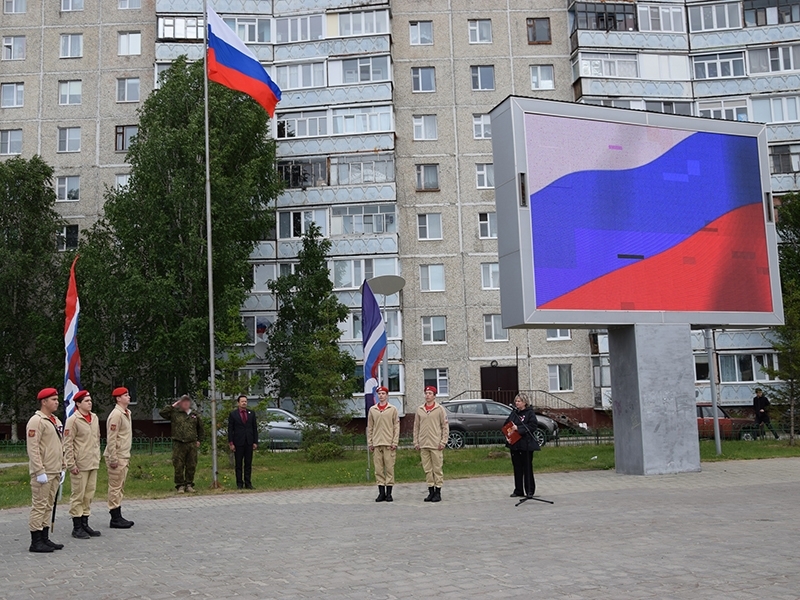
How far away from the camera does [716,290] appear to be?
1994 centimetres

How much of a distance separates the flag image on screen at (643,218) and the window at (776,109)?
27314 millimetres

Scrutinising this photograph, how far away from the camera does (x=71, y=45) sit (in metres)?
48.2

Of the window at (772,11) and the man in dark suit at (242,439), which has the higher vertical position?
the window at (772,11)

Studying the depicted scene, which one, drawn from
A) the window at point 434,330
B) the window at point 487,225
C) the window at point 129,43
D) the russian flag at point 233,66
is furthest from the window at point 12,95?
the russian flag at point 233,66

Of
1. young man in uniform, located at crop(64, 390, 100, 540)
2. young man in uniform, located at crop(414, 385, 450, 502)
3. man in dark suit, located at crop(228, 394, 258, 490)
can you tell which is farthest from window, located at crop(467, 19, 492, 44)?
young man in uniform, located at crop(64, 390, 100, 540)

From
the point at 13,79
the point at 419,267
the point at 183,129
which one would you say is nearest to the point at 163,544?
the point at 183,129

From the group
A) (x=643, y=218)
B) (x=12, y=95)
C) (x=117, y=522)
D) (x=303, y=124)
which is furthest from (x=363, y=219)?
(x=117, y=522)

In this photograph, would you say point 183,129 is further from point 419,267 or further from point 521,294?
point 521,294

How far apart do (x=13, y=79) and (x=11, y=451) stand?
80.7ft

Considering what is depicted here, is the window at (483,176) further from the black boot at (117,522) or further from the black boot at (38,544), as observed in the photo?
the black boot at (38,544)

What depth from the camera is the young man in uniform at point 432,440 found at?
15625 millimetres

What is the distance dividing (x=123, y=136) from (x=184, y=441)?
33.0 meters

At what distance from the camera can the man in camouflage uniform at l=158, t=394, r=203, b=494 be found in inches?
715

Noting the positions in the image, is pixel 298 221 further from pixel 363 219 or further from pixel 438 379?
pixel 438 379
